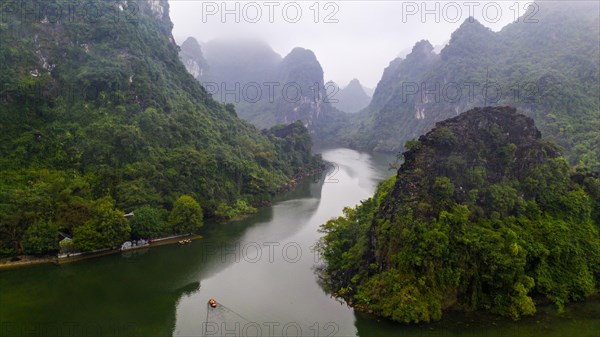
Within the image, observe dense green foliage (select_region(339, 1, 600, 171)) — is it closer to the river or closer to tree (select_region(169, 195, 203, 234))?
the river

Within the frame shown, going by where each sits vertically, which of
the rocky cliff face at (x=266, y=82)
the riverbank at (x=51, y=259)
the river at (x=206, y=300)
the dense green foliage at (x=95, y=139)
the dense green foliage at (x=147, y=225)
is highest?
the rocky cliff face at (x=266, y=82)

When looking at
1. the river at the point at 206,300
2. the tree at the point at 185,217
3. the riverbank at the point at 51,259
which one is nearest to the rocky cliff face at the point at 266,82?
the tree at the point at 185,217

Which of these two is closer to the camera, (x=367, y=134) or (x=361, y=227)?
(x=361, y=227)

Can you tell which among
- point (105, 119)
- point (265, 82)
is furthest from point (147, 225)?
point (265, 82)

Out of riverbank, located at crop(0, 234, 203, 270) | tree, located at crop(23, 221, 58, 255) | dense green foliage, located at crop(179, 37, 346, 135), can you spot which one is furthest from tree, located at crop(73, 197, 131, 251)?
dense green foliage, located at crop(179, 37, 346, 135)

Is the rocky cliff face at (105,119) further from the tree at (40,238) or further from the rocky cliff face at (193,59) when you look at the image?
the rocky cliff face at (193,59)

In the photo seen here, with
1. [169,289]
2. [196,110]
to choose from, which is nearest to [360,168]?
[196,110]

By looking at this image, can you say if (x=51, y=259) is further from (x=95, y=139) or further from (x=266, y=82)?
(x=266, y=82)

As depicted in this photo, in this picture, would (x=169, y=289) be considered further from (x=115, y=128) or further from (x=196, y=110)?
(x=196, y=110)
